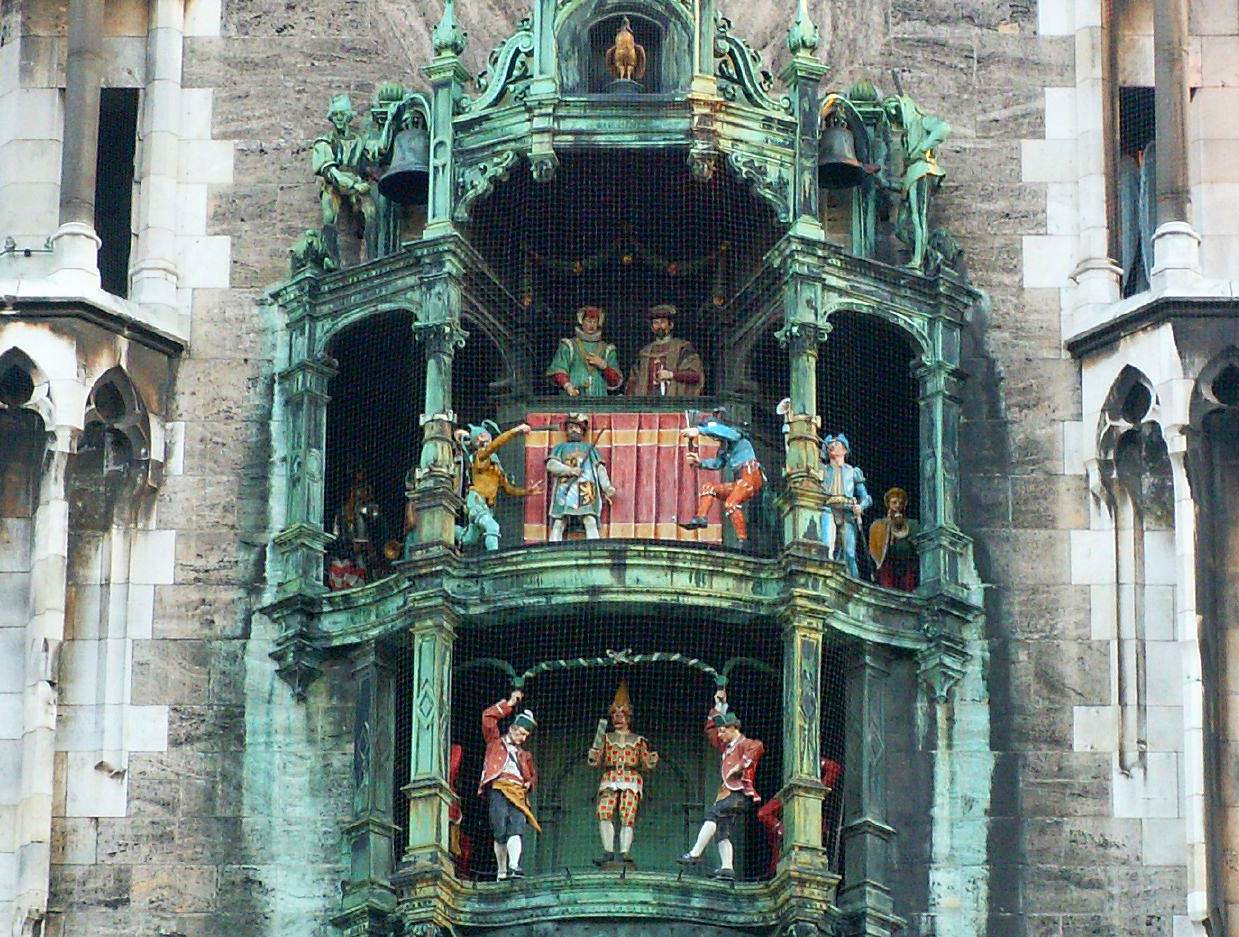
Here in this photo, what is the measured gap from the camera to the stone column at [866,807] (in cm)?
3262

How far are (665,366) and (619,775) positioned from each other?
10.0 feet

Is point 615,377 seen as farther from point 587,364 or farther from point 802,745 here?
point 802,745

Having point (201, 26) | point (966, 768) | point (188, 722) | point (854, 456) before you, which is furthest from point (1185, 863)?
point (201, 26)

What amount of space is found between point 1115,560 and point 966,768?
174 centimetres

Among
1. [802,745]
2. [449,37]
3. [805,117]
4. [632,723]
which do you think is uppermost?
[449,37]

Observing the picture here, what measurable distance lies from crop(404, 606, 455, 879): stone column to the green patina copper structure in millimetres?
17

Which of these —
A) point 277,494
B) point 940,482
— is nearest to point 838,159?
point 940,482

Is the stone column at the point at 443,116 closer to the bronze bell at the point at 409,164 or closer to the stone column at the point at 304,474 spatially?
the bronze bell at the point at 409,164

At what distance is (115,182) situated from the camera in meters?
35.6

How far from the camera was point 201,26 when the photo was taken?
35.6 m

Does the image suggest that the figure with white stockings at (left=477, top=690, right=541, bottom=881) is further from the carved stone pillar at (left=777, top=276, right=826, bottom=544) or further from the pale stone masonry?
the carved stone pillar at (left=777, top=276, right=826, bottom=544)

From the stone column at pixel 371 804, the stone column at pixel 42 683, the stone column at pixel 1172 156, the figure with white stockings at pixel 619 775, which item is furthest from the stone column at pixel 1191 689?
the stone column at pixel 42 683

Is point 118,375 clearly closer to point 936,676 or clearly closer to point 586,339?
point 586,339

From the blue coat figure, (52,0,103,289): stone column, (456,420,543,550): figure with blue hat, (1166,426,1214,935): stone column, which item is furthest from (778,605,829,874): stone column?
(52,0,103,289): stone column
